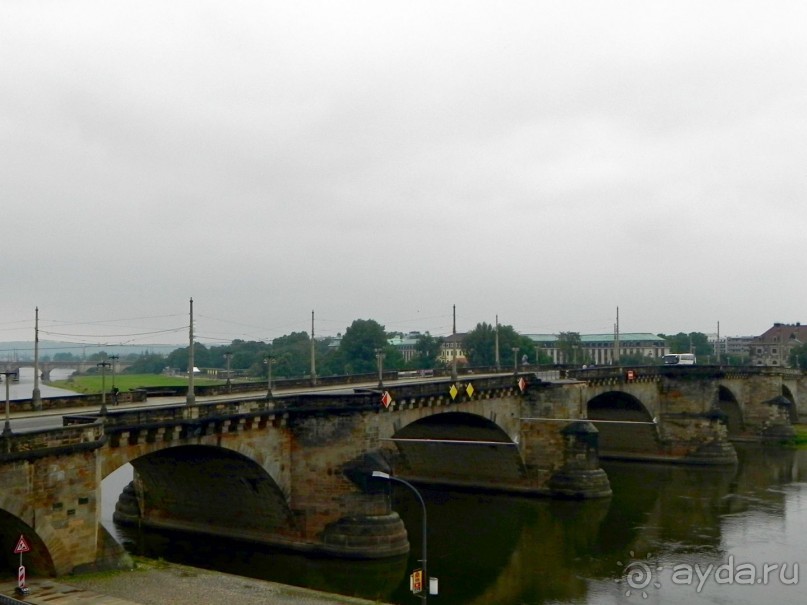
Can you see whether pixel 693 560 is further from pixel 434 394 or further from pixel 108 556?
pixel 108 556

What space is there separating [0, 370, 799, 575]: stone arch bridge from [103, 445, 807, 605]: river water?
50.4 inches

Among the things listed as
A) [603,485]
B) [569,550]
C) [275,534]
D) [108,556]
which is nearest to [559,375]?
[603,485]

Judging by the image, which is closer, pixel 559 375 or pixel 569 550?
pixel 569 550

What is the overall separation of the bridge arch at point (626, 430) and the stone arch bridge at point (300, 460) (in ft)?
7.34

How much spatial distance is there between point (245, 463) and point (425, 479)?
21320mm

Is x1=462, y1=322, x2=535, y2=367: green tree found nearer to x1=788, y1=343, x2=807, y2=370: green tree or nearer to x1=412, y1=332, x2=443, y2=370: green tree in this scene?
x1=412, y1=332, x2=443, y2=370: green tree

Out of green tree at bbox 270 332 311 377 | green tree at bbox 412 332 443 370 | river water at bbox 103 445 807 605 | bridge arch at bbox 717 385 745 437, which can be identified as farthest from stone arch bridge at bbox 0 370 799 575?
green tree at bbox 412 332 443 370

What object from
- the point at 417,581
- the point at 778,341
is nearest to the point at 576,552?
the point at 417,581

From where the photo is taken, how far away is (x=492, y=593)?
3100 cm

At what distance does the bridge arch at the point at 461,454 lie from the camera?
50.0 metres

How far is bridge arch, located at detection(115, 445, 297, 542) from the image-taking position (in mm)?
34688

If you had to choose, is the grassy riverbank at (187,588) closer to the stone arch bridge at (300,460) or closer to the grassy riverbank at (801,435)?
the stone arch bridge at (300,460)

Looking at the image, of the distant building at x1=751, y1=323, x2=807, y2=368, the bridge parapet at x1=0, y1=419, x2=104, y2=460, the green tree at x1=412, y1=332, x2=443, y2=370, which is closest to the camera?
the bridge parapet at x1=0, y1=419, x2=104, y2=460

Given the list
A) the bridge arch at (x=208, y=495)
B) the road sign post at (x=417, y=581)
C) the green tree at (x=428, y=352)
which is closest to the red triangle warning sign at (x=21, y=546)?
the bridge arch at (x=208, y=495)
